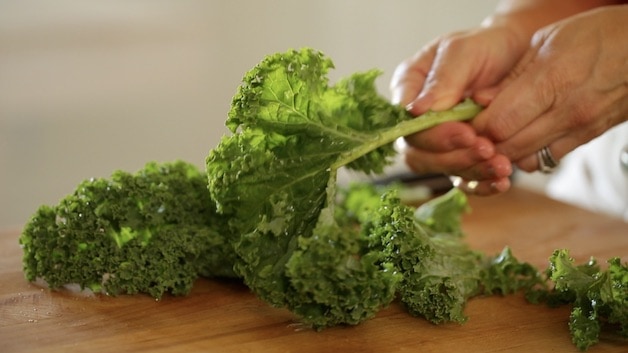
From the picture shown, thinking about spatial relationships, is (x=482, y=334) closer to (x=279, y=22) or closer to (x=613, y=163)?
(x=613, y=163)

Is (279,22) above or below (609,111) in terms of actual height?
above

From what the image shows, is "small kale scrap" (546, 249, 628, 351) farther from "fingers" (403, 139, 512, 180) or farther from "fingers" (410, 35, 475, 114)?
"fingers" (410, 35, 475, 114)

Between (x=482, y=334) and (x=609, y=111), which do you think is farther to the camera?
(x=609, y=111)

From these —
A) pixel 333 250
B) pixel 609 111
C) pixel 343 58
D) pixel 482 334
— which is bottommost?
pixel 482 334

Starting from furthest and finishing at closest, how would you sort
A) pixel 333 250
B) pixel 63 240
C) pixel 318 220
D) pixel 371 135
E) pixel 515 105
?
pixel 515 105
pixel 371 135
pixel 63 240
pixel 318 220
pixel 333 250

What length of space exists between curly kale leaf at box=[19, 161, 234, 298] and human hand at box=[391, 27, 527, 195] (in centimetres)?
70

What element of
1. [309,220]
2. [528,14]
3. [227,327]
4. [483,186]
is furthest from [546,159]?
[227,327]

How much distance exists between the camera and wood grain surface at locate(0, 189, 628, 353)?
1.75 metres

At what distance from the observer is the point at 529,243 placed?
8.46 feet

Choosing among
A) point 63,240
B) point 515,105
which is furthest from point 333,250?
point 515,105

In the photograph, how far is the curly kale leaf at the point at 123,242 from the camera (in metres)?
1.96

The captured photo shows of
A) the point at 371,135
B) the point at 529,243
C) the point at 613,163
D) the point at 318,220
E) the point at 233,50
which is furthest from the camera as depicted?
the point at 233,50

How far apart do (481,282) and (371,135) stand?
478mm

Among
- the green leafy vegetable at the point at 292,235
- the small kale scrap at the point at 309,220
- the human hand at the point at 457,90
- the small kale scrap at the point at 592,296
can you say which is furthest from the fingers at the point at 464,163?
Result: the small kale scrap at the point at 592,296
